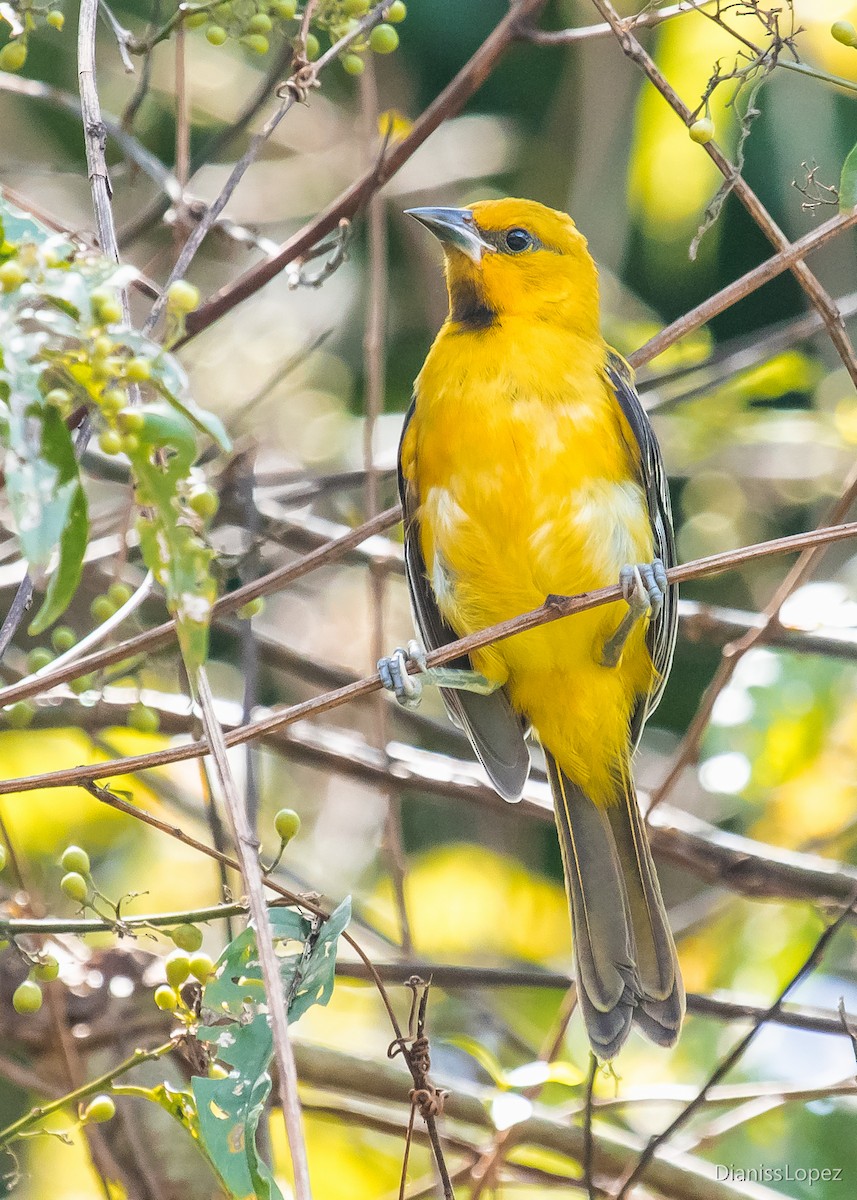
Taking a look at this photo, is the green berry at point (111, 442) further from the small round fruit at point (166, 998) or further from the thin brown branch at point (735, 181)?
the thin brown branch at point (735, 181)

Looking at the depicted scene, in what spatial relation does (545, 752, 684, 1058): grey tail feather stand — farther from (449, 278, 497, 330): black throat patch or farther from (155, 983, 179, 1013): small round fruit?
(155, 983, 179, 1013): small round fruit

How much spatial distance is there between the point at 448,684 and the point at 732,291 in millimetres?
919

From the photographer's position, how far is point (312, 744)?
3576 mm

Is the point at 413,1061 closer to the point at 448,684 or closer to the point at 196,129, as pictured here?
the point at 448,684

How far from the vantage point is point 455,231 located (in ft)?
11.1

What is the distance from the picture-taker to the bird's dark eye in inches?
137

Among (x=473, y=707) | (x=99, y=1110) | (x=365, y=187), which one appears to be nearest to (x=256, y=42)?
(x=365, y=187)

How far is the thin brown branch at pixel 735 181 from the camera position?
226 cm

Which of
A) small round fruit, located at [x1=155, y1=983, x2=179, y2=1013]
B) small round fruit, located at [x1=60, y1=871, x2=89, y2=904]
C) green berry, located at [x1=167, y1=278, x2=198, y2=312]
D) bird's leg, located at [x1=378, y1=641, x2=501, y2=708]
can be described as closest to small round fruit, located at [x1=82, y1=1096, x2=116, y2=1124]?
small round fruit, located at [x1=155, y1=983, x2=179, y2=1013]

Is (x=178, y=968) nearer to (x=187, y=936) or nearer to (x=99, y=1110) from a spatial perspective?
(x=187, y=936)

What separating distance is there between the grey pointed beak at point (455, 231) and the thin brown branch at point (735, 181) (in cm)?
97

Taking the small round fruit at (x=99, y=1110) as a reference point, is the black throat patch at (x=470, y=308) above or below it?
above

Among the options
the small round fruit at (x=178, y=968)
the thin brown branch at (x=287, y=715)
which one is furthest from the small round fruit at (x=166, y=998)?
the thin brown branch at (x=287, y=715)

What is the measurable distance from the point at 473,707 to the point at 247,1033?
1.67 metres
